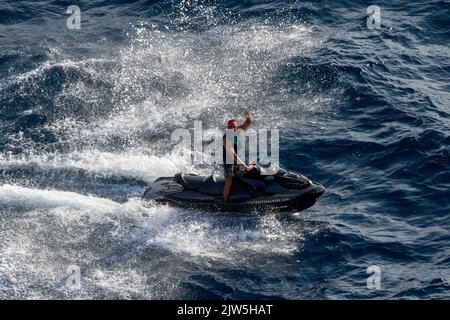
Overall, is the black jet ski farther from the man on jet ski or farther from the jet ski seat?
the man on jet ski

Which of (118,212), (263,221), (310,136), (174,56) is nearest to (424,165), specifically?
(310,136)

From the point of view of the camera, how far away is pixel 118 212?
63.7 feet

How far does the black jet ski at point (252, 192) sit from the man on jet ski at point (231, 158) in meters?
0.17

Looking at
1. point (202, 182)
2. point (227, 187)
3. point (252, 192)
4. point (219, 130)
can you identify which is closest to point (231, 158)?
point (227, 187)

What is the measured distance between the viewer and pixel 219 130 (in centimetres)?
2367

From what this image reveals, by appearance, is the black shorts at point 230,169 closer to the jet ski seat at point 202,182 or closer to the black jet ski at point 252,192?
the black jet ski at point 252,192

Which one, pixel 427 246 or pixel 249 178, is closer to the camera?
pixel 427 246

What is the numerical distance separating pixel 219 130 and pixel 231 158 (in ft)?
15.0

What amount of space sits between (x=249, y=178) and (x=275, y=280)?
3.92 metres

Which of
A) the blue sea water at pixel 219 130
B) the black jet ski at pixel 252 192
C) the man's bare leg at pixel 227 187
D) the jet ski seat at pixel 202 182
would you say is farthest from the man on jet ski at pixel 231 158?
the blue sea water at pixel 219 130

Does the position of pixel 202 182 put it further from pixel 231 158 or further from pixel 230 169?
pixel 231 158

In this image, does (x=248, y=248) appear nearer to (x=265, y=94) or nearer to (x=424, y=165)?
(x=424, y=165)

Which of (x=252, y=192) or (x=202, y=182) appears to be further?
(x=202, y=182)

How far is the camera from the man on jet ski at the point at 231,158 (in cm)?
1905
